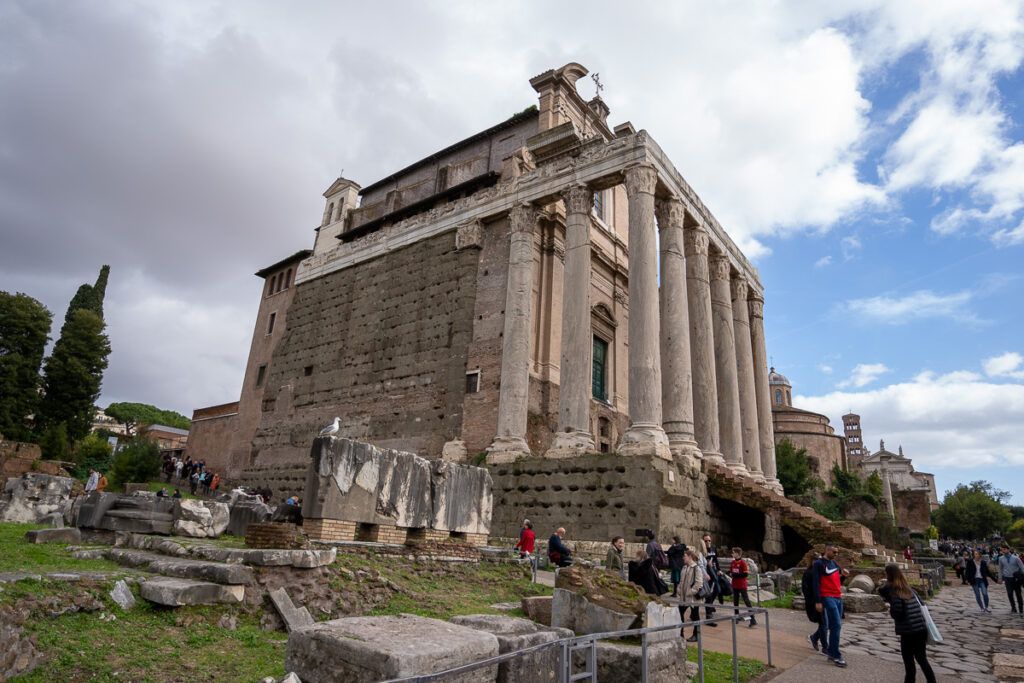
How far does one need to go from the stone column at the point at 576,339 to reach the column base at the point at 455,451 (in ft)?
9.34

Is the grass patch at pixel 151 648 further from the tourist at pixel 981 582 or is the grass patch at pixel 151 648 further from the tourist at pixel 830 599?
the tourist at pixel 981 582

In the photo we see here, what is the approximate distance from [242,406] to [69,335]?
508 inches

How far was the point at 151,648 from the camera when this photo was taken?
437 cm

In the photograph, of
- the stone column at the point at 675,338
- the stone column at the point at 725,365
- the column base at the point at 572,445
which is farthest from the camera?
the stone column at the point at 725,365

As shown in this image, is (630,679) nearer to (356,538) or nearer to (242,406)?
(356,538)

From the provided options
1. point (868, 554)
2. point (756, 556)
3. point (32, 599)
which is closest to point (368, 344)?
point (756, 556)

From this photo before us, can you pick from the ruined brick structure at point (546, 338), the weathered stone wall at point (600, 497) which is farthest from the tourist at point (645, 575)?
the ruined brick structure at point (546, 338)

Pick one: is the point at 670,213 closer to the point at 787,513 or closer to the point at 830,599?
the point at 787,513

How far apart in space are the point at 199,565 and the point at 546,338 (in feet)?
48.3

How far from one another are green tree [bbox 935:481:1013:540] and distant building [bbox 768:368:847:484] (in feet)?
88.4

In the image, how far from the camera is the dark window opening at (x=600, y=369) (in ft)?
71.2

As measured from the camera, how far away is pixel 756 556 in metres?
16.4

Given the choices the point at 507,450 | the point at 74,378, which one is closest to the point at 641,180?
the point at 507,450

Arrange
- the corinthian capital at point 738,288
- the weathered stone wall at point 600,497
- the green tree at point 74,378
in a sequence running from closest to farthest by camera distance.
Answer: the weathered stone wall at point 600,497 → the corinthian capital at point 738,288 → the green tree at point 74,378
